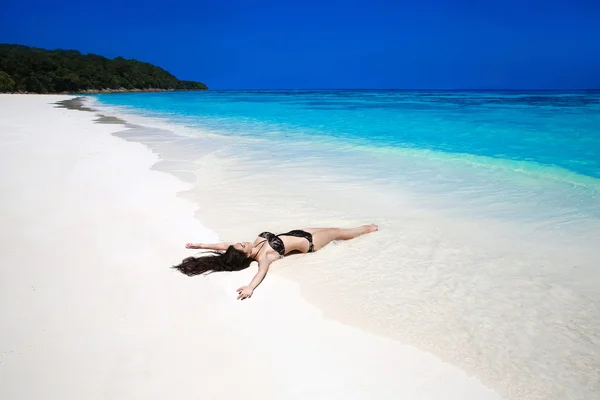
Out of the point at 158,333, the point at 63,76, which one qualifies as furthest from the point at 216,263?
the point at 63,76

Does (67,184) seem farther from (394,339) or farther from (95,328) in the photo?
(394,339)

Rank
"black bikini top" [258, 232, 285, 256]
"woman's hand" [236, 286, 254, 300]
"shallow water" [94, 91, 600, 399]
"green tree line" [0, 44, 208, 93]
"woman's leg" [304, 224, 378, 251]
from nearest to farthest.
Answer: "shallow water" [94, 91, 600, 399] → "woman's hand" [236, 286, 254, 300] → "black bikini top" [258, 232, 285, 256] → "woman's leg" [304, 224, 378, 251] → "green tree line" [0, 44, 208, 93]

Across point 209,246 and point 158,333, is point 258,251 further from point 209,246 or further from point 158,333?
point 158,333

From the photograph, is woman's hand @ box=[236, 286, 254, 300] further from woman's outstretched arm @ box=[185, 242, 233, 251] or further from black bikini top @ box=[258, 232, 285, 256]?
woman's outstretched arm @ box=[185, 242, 233, 251]

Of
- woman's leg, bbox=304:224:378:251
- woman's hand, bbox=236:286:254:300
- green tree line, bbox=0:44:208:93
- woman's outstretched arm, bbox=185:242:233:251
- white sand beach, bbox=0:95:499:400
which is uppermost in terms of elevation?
green tree line, bbox=0:44:208:93

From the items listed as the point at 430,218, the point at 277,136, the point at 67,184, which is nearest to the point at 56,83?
the point at 277,136

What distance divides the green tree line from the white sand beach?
188ft

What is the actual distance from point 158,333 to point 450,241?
10.5 ft

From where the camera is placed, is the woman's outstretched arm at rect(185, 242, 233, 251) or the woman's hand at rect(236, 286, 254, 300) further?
the woman's outstretched arm at rect(185, 242, 233, 251)

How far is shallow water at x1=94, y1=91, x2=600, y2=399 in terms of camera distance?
266 centimetres

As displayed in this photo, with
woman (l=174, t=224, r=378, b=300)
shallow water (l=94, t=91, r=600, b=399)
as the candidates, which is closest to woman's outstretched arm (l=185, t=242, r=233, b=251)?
woman (l=174, t=224, r=378, b=300)

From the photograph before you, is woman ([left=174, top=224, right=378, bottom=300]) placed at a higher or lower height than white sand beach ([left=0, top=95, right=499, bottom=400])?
higher

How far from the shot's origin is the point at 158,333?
2695 mm

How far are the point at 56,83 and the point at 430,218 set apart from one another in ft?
238
